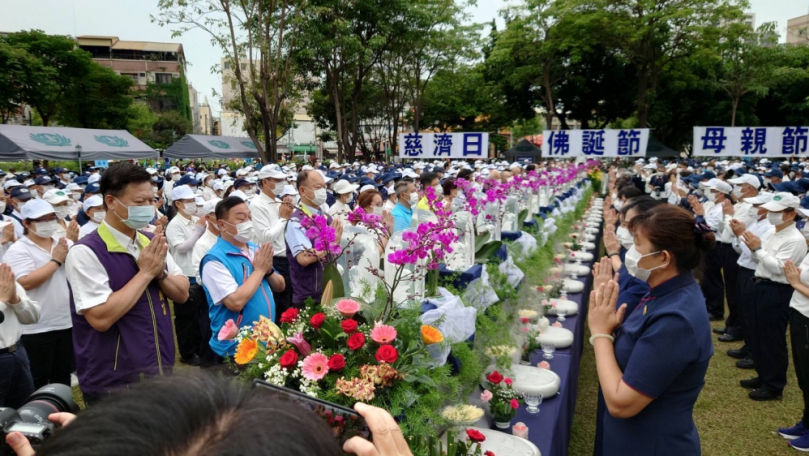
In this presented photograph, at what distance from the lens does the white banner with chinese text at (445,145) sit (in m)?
16.3

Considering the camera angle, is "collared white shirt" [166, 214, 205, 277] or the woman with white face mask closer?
the woman with white face mask

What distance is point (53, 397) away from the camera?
0.99m

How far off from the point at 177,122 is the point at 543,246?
150 ft

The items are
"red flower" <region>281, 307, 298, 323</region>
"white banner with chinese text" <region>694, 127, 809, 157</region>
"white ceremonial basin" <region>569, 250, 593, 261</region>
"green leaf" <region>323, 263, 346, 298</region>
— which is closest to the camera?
"red flower" <region>281, 307, 298, 323</region>

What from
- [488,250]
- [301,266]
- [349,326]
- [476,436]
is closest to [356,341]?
[349,326]

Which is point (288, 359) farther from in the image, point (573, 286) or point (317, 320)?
point (573, 286)

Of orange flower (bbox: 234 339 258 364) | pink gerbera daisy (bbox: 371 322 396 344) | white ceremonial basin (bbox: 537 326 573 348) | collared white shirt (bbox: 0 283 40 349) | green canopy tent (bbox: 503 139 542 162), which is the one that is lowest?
white ceremonial basin (bbox: 537 326 573 348)

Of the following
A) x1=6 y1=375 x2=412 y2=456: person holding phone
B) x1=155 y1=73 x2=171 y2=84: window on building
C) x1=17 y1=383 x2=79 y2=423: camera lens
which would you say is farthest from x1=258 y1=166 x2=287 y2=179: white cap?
x1=155 y1=73 x2=171 y2=84: window on building

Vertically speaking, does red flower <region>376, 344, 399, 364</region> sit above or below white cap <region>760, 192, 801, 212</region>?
below

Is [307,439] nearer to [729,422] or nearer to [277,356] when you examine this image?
[277,356]

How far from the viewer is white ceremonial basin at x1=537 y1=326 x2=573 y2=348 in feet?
10.8


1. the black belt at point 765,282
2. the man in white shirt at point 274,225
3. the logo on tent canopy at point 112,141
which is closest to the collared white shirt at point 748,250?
the black belt at point 765,282

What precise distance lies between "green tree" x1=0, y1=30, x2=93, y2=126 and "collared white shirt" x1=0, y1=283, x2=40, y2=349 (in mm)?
25230

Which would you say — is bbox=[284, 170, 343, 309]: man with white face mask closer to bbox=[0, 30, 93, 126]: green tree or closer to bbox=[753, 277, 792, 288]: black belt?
bbox=[753, 277, 792, 288]: black belt
